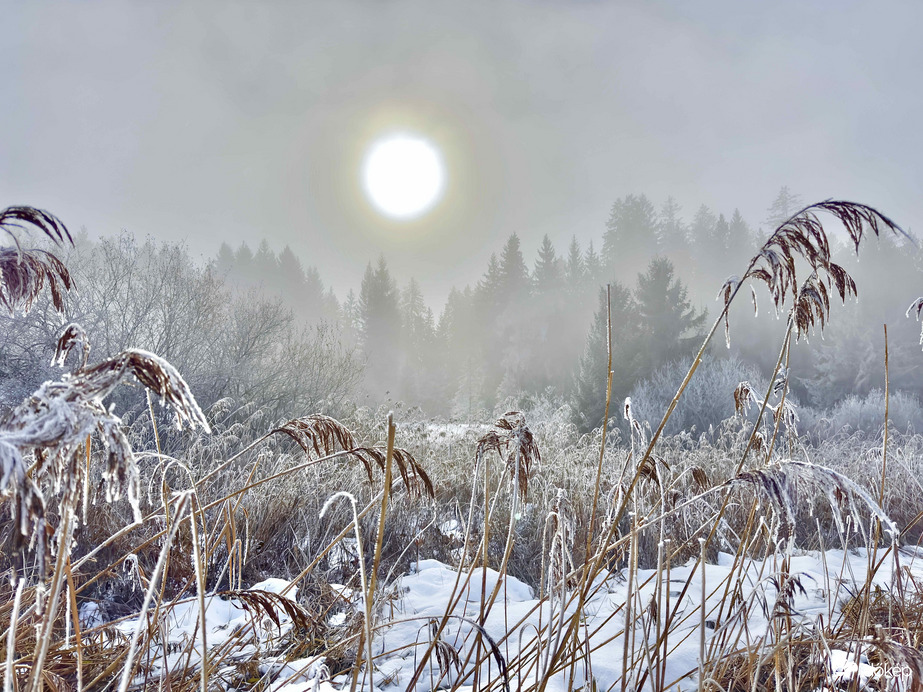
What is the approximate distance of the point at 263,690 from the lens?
138cm

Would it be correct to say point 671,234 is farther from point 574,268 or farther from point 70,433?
point 70,433

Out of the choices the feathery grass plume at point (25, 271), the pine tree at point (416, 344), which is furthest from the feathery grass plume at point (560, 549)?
the pine tree at point (416, 344)

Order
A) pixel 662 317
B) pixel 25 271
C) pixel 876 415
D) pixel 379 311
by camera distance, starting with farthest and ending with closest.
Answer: pixel 379 311
pixel 662 317
pixel 876 415
pixel 25 271

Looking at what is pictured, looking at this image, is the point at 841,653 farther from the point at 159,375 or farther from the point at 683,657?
A: the point at 159,375

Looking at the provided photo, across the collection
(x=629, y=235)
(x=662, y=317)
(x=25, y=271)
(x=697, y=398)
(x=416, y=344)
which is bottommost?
(x=697, y=398)

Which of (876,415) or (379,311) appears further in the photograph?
(379,311)

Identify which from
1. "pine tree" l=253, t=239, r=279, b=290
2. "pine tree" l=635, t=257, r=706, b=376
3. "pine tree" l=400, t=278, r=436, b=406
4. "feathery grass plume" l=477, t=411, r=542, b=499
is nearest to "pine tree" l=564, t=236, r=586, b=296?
"pine tree" l=400, t=278, r=436, b=406

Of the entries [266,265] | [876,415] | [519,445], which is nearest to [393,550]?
[519,445]

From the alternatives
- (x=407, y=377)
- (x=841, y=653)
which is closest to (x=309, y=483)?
(x=841, y=653)

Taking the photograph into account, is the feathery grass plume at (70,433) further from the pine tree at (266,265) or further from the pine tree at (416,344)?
the pine tree at (266,265)

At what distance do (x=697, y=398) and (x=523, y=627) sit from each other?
11515 millimetres

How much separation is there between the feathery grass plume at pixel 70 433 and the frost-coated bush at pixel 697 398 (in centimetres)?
1108

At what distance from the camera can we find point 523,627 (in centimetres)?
144

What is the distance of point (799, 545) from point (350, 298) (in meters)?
49.9
